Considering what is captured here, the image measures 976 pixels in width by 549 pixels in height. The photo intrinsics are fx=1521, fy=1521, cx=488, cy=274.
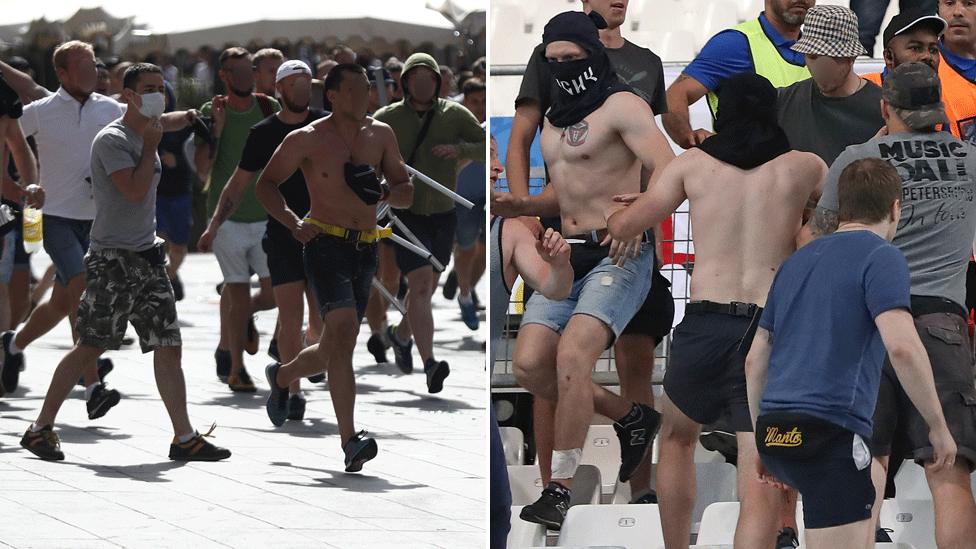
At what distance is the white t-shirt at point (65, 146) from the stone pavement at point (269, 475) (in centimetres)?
41

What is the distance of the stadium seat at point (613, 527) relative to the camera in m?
3.82

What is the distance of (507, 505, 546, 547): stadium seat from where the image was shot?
12.6ft

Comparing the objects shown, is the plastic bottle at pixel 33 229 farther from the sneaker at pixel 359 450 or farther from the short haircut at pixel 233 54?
the sneaker at pixel 359 450

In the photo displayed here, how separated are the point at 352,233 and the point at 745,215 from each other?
3.83ft

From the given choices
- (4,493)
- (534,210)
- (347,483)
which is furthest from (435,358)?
(4,493)

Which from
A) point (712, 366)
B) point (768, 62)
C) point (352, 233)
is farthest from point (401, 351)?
point (768, 62)

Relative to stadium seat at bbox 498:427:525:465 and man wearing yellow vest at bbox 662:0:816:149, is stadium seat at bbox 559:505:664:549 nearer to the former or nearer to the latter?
stadium seat at bbox 498:427:525:465

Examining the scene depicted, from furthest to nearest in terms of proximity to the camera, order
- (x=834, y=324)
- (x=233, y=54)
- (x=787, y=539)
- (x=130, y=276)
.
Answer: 1. (x=130, y=276)
2. (x=233, y=54)
3. (x=787, y=539)
4. (x=834, y=324)

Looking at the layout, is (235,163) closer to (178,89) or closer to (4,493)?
(178,89)

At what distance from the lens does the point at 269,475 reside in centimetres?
420

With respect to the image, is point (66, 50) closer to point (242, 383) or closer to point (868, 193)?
point (242, 383)

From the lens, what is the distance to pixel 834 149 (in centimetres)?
364

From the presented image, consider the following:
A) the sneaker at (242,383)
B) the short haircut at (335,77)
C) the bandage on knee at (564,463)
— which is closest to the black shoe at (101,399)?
the sneaker at (242,383)

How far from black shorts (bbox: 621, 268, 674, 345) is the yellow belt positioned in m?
0.71
